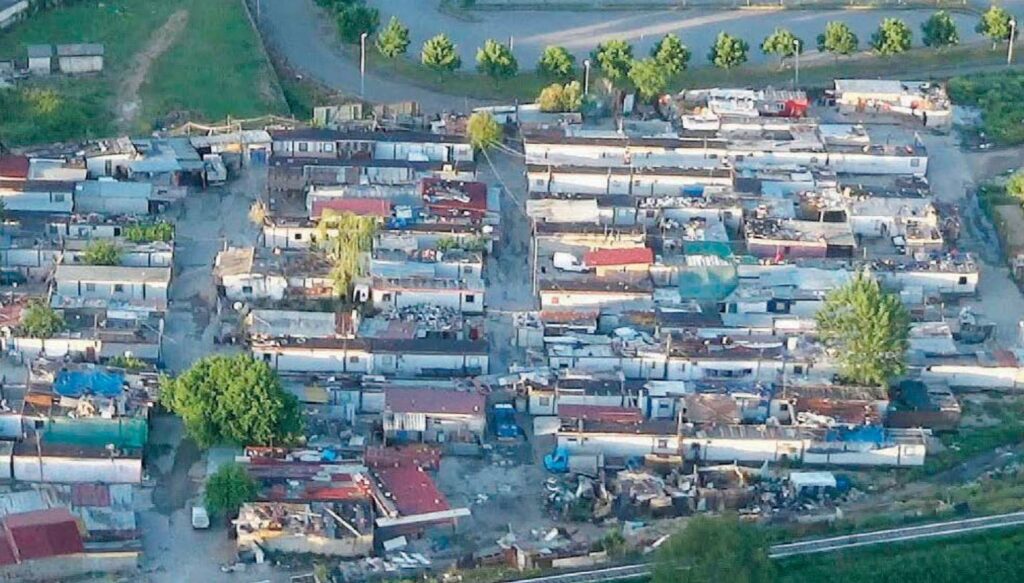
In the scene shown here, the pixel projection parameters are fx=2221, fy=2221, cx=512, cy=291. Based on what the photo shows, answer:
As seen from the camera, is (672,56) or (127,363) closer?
(127,363)

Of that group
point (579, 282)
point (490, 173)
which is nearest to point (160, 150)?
point (490, 173)

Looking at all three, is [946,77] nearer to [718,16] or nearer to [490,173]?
[718,16]

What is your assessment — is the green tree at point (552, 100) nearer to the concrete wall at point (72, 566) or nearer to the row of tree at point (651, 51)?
→ the row of tree at point (651, 51)

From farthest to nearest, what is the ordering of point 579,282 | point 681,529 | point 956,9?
point 956,9
point 579,282
point 681,529

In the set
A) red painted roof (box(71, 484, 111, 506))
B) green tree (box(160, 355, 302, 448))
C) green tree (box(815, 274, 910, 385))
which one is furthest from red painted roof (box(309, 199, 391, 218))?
red painted roof (box(71, 484, 111, 506))

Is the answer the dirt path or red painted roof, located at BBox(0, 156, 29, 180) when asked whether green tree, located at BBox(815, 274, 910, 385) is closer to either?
red painted roof, located at BBox(0, 156, 29, 180)

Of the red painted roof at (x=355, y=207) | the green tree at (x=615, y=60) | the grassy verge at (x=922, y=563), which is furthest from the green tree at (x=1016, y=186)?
the red painted roof at (x=355, y=207)

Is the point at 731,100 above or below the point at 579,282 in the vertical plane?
above

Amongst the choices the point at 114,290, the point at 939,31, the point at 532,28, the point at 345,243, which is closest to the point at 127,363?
the point at 114,290

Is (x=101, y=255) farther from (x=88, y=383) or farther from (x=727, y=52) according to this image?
(x=727, y=52)
